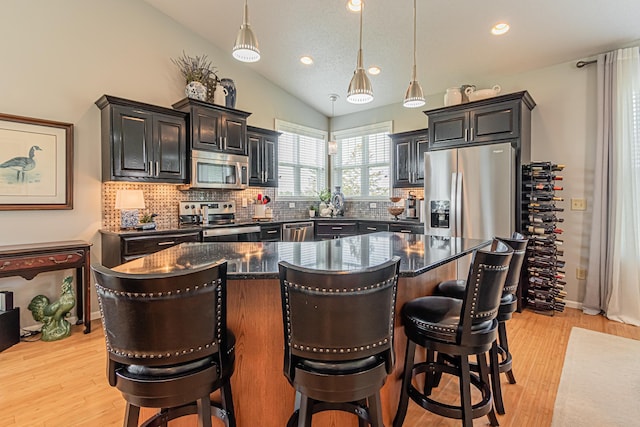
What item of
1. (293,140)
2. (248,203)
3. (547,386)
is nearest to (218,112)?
(248,203)

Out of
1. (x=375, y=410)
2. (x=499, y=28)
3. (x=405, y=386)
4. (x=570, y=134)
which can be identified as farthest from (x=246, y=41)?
(x=570, y=134)

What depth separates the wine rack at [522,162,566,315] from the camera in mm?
3818

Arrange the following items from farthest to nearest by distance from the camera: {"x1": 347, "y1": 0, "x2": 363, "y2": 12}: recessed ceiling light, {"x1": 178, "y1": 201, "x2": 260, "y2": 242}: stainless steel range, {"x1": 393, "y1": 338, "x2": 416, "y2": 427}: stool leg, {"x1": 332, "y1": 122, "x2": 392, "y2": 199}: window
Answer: {"x1": 332, "y1": 122, "x2": 392, "y2": 199}: window, {"x1": 178, "y1": 201, "x2": 260, "y2": 242}: stainless steel range, {"x1": 347, "y1": 0, "x2": 363, "y2": 12}: recessed ceiling light, {"x1": 393, "y1": 338, "x2": 416, "y2": 427}: stool leg

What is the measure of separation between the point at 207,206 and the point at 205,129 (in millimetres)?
1057

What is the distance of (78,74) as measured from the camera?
141 inches

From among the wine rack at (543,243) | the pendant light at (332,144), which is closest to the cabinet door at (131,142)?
the pendant light at (332,144)

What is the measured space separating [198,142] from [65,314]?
231cm

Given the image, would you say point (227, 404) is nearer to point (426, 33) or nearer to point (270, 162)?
point (426, 33)

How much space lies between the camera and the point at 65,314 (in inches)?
130

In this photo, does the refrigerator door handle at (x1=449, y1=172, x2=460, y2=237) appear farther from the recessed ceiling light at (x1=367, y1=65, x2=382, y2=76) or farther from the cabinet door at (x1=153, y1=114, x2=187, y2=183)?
the cabinet door at (x1=153, y1=114, x2=187, y2=183)

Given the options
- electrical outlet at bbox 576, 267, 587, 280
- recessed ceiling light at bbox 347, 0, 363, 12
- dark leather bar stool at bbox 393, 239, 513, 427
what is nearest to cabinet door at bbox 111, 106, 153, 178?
recessed ceiling light at bbox 347, 0, 363, 12

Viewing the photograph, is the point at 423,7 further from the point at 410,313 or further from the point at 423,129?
the point at 410,313

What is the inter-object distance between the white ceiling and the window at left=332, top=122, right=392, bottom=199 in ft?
3.74

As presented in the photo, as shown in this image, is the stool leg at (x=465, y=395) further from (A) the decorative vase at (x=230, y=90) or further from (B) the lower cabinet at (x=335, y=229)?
(A) the decorative vase at (x=230, y=90)
